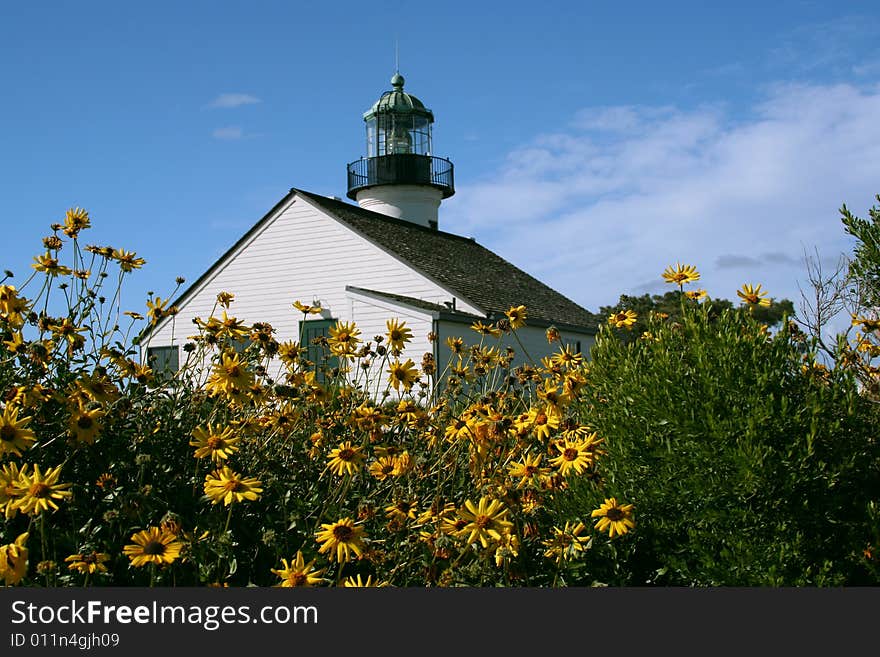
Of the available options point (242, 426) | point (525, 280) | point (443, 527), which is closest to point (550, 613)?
point (443, 527)

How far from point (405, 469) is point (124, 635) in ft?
4.64

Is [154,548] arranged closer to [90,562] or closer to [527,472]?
[90,562]

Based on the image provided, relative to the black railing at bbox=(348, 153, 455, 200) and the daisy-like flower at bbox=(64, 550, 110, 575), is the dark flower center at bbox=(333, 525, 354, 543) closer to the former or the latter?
the daisy-like flower at bbox=(64, 550, 110, 575)

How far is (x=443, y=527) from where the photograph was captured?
3564 mm

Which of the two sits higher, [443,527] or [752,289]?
[752,289]

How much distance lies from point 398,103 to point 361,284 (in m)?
10.2

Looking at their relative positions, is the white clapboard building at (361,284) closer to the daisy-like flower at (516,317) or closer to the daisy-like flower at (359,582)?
the daisy-like flower at (516,317)

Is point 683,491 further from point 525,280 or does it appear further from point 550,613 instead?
point 525,280

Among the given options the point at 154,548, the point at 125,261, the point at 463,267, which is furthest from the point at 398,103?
the point at 154,548

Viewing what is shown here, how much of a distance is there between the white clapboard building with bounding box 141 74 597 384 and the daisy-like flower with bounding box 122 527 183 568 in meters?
16.4

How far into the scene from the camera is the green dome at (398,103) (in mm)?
30859

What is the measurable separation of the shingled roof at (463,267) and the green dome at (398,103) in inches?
180

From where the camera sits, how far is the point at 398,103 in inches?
1216

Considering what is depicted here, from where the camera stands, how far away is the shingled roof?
76.6ft
